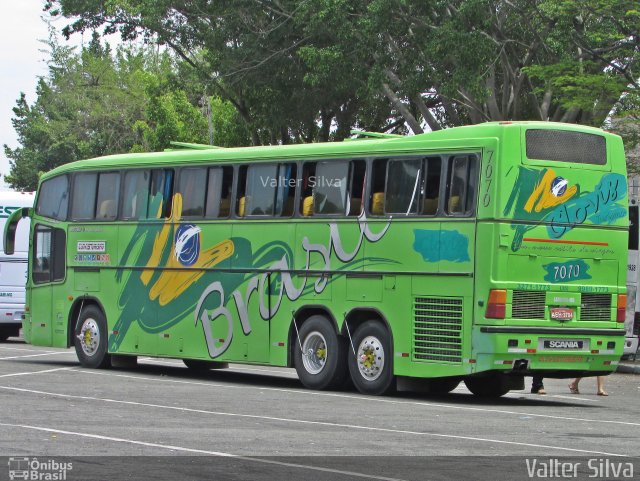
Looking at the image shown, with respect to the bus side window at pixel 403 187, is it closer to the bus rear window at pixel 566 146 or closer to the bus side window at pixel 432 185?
the bus side window at pixel 432 185

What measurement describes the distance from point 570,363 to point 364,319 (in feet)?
9.71

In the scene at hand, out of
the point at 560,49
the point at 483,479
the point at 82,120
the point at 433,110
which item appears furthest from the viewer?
the point at 82,120

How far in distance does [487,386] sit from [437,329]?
2.17 m

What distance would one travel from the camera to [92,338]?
2525 cm

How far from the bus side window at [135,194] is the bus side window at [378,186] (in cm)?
511

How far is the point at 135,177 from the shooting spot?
80.1ft

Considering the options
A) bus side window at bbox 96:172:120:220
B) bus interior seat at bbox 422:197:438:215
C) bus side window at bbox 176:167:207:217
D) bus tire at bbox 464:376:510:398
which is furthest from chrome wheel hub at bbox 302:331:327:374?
bus side window at bbox 96:172:120:220

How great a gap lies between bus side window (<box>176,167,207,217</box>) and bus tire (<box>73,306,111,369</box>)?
289 cm

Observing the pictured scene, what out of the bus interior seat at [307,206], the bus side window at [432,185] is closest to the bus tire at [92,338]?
the bus interior seat at [307,206]

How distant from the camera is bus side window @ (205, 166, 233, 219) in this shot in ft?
74.3

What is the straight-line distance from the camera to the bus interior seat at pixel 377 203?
20.3 m

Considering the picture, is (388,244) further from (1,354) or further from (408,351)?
(1,354)

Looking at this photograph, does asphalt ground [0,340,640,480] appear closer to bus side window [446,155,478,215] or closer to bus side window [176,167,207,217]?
bus side window [446,155,478,215]

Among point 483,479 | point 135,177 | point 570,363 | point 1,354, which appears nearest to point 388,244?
point 570,363
